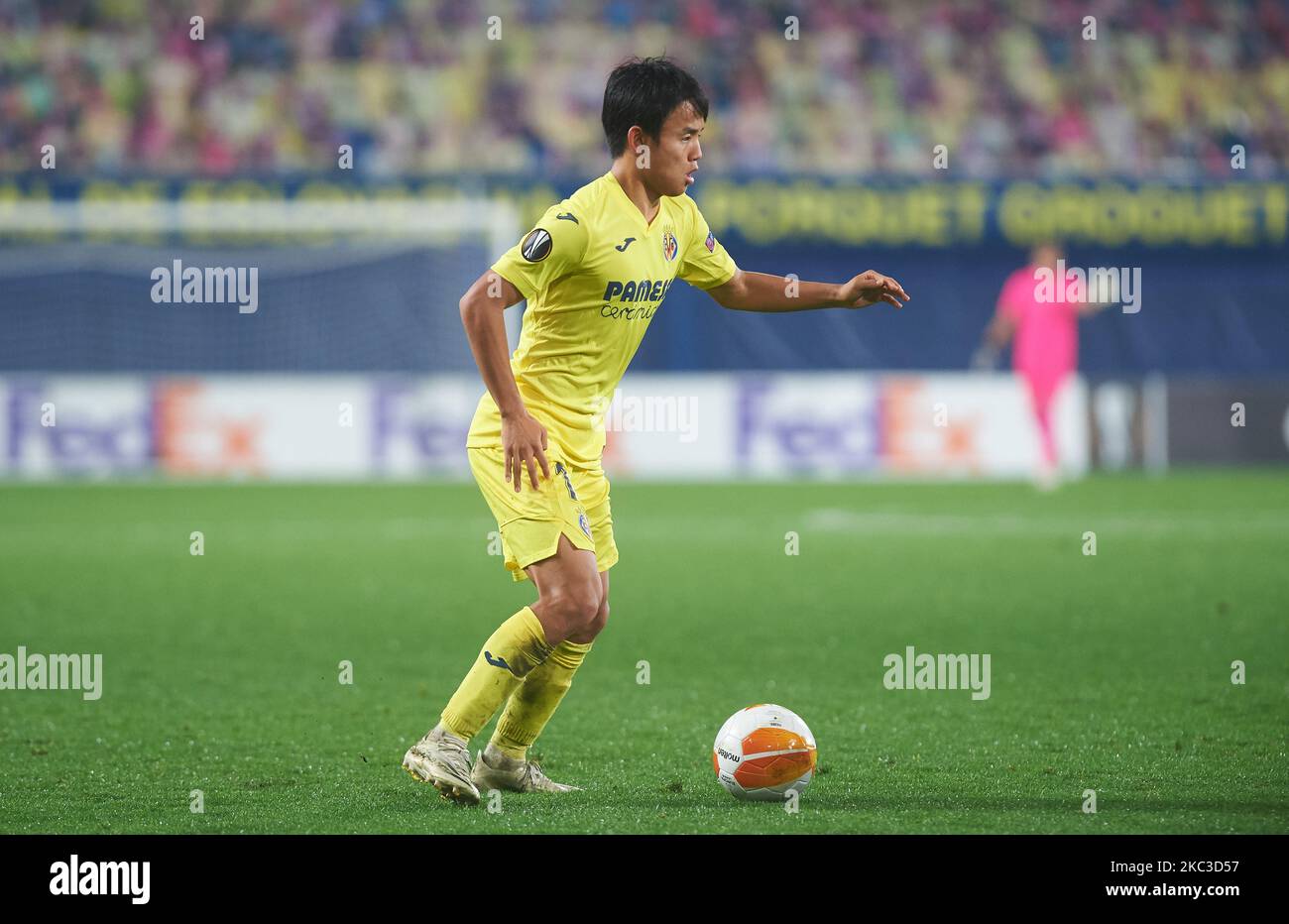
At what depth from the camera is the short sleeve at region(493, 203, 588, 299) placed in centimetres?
464

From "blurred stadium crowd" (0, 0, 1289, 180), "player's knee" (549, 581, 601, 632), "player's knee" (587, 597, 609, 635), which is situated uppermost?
"blurred stadium crowd" (0, 0, 1289, 180)

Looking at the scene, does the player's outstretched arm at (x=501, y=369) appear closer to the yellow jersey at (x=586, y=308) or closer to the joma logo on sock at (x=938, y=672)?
the yellow jersey at (x=586, y=308)

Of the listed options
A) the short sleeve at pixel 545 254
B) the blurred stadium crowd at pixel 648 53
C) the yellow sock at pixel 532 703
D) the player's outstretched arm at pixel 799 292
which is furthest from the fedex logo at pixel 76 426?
the short sleeve at pixel 545 254

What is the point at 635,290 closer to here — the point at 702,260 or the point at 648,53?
the point at 702,260

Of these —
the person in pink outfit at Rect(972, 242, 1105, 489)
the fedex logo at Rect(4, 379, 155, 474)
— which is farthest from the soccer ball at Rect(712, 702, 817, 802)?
the fedex logo at Rect(4, 379, 155, 474)

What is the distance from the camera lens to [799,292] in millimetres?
5367

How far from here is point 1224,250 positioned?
20.9 metres

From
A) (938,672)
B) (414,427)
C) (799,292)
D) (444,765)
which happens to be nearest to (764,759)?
(444,765)

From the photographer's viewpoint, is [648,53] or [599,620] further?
[648,53]

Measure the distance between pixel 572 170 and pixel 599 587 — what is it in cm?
1570

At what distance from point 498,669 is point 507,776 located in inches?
15.0

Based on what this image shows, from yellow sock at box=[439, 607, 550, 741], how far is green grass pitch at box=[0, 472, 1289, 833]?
9.4 inches

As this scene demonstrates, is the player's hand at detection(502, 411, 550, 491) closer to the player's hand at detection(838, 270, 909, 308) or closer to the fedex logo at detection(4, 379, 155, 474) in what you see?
the player's hand at detection(838, 270, 909, 308)
